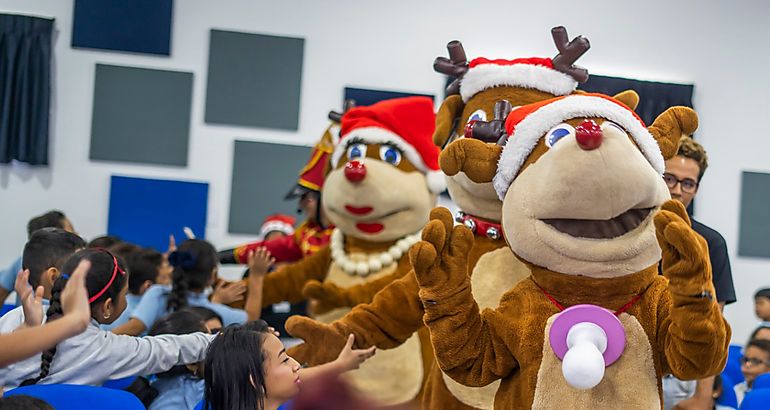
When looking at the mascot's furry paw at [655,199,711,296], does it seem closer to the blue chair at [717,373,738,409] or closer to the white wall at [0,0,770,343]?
the blue chair at [717,373,738,409]

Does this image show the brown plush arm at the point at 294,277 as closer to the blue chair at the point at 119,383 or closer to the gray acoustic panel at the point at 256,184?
the blue chair at the point at 119,383

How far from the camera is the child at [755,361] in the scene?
425 cm

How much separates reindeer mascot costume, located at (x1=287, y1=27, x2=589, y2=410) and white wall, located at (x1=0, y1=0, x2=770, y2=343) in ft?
11.8

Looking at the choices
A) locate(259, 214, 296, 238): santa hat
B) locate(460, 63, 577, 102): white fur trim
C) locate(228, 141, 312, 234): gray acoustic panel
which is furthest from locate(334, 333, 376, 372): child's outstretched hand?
locate(228, 141, 312, 234): gray acoustic panel

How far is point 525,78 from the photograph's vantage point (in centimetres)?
282

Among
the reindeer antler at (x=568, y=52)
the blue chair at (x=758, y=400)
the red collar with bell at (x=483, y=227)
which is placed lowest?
the blue chair at (x=758, y=400)

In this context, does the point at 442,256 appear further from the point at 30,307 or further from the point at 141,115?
the point at 141,115

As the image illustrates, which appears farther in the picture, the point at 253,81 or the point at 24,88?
the point at 253,81

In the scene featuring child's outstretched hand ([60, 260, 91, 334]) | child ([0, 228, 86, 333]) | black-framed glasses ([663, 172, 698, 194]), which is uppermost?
black-framed glasses ([663, 172, 698, 194])

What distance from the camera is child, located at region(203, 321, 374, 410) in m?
2.17

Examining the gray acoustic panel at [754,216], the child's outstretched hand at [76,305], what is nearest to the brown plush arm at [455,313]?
the child's outstretched hand at [76,305]

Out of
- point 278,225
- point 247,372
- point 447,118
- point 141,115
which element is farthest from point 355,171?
point 141,115

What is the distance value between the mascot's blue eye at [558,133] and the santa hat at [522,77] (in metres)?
0.75

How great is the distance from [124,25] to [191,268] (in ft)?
9.88
